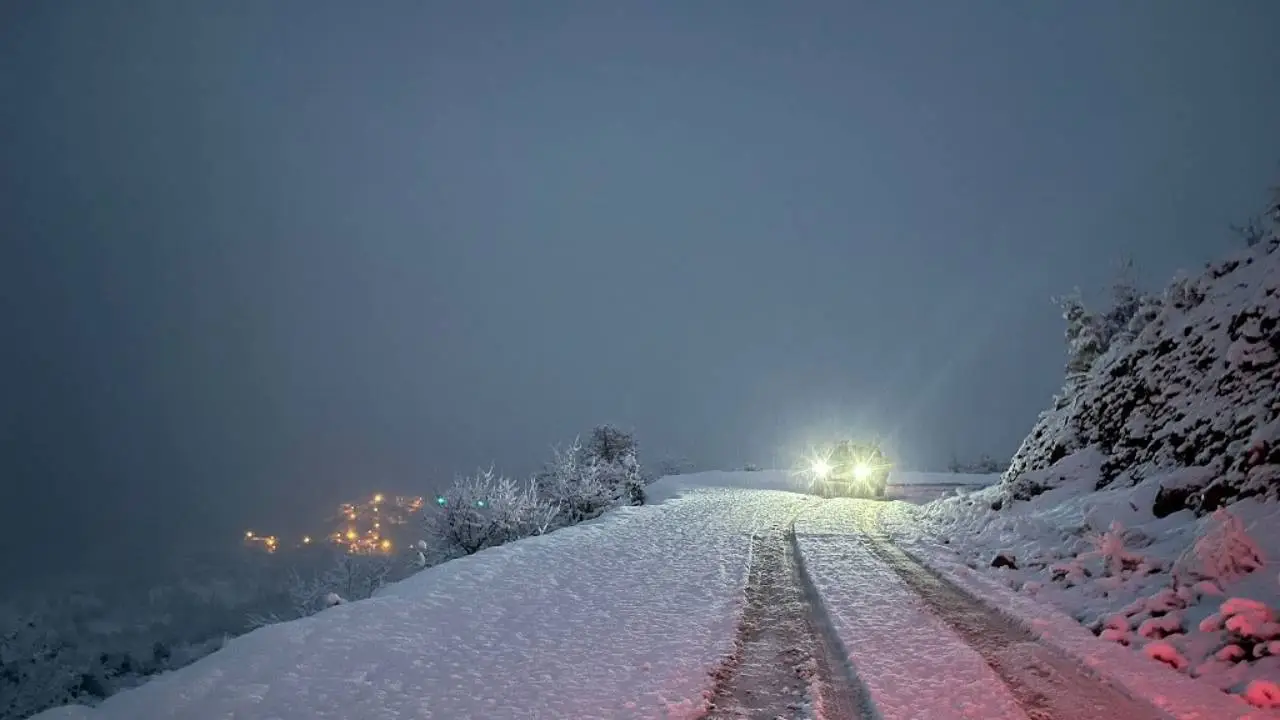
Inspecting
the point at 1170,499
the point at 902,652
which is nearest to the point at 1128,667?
the point at 902,652

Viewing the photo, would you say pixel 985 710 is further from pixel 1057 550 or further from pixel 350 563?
pixel 350 563

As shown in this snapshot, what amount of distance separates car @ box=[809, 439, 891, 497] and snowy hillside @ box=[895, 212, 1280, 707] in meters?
17.6

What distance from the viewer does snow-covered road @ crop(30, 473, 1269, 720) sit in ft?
19.9

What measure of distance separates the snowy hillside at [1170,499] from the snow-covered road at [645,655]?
3.71ft

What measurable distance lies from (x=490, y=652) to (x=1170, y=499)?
481 inches

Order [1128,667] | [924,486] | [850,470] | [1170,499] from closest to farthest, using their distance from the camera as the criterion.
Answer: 1. [1128,667]
2. [1170,499]
3. [850,470]
4. [924,486]

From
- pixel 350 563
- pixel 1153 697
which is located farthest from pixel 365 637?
pixel 350 563

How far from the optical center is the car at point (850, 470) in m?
36.6

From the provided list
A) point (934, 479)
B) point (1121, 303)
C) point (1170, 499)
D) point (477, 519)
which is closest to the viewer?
point (1170, 499)

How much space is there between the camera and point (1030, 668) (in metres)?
6.80

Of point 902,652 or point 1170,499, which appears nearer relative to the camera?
point 902,652

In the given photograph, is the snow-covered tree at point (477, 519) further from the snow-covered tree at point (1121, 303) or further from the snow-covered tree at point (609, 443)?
the snow-covered tree at point (1121, 303)

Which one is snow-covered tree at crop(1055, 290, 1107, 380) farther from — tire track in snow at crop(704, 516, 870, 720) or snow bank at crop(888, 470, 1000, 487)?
snow bank at crop(888, 470, 1000, 487)

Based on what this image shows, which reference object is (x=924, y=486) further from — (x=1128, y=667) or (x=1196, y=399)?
(x=1128, y=667)
